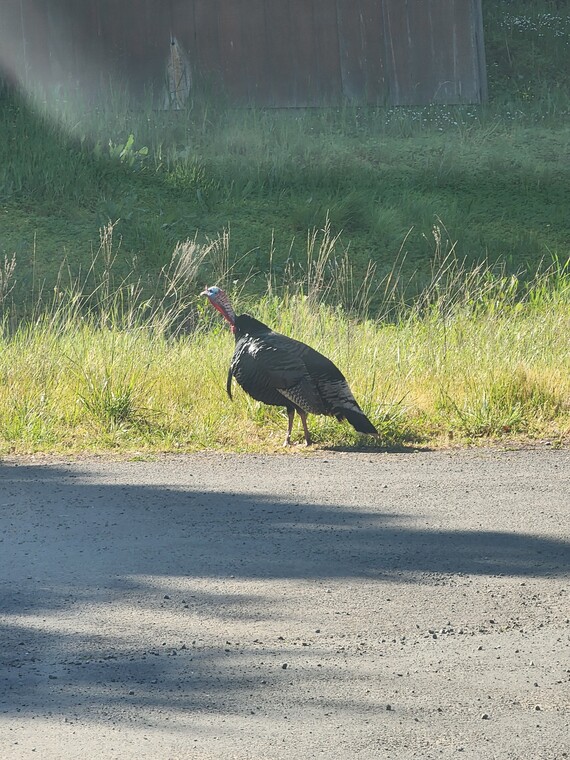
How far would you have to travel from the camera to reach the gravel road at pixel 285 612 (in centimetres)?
360

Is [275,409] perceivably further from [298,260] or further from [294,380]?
[298,260]

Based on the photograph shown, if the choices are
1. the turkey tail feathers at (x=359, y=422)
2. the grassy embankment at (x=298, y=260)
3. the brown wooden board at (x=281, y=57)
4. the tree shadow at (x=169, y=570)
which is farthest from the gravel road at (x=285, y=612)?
the brown wooden board at (x=281, y=57)

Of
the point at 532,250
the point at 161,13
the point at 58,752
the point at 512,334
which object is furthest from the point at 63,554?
the point at 161,13

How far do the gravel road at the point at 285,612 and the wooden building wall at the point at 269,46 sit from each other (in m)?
11.1

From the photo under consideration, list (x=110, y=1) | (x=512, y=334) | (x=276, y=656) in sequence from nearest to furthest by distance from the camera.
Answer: (x=276, y=656)
(x=512, y=334)
(x=110, y=1)

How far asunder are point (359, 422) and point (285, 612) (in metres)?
3.10

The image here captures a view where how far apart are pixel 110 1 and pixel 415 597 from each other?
46.3ft

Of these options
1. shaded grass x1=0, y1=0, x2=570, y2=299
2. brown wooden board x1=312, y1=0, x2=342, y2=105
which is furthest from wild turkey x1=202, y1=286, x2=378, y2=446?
brown wooden board x1=312, y1=0, x2=342, y2=105

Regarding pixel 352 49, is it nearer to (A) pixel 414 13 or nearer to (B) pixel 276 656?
(A) pixel 414 13

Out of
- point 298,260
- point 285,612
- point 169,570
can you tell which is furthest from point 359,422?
point 298,260

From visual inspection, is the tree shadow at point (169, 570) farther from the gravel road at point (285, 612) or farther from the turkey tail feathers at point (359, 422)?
the turkey tail feathers at point (359, 422)

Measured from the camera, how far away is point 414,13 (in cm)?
1798

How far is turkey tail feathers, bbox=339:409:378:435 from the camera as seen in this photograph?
7.61 metres

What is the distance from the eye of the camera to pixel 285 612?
4598 millimetres
